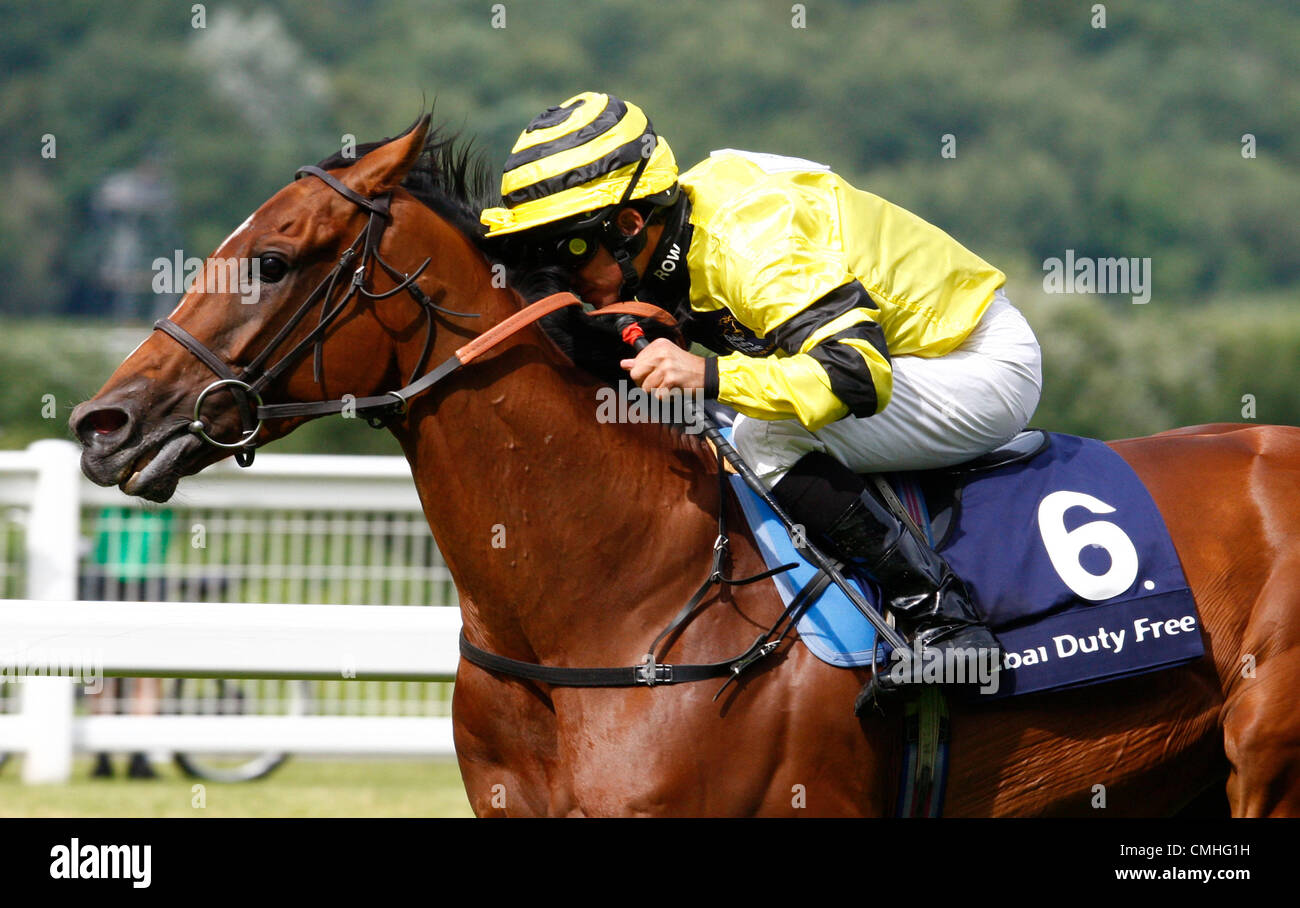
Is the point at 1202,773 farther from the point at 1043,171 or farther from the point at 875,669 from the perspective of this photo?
the point at 1043,171

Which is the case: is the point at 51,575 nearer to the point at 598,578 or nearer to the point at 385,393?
the point at 385,393

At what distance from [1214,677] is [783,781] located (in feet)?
3.22

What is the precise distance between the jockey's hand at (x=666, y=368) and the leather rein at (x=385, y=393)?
0.78ft

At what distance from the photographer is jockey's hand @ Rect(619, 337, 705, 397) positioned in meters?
3.19

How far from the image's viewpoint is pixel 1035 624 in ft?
11.1

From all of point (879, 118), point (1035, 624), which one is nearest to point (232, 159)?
point (879, 118)

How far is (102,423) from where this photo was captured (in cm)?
309

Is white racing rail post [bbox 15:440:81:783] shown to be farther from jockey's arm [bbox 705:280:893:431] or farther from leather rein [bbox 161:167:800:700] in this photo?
jockey's arm [bbox 705:280:893:431]

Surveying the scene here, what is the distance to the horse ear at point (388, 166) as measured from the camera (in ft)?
10.6

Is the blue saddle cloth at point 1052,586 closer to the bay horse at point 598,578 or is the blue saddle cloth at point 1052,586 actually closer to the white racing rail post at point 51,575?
the bay horse at point 598,578

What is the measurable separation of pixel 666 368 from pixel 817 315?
0.31 metres

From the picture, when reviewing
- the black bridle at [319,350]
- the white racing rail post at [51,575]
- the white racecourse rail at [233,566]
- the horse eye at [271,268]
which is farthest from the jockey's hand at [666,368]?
the white racing rail post at [51,575]

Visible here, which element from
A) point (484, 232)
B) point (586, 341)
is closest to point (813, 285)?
point (586, 341)

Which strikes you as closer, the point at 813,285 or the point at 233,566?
the point at 813,285
